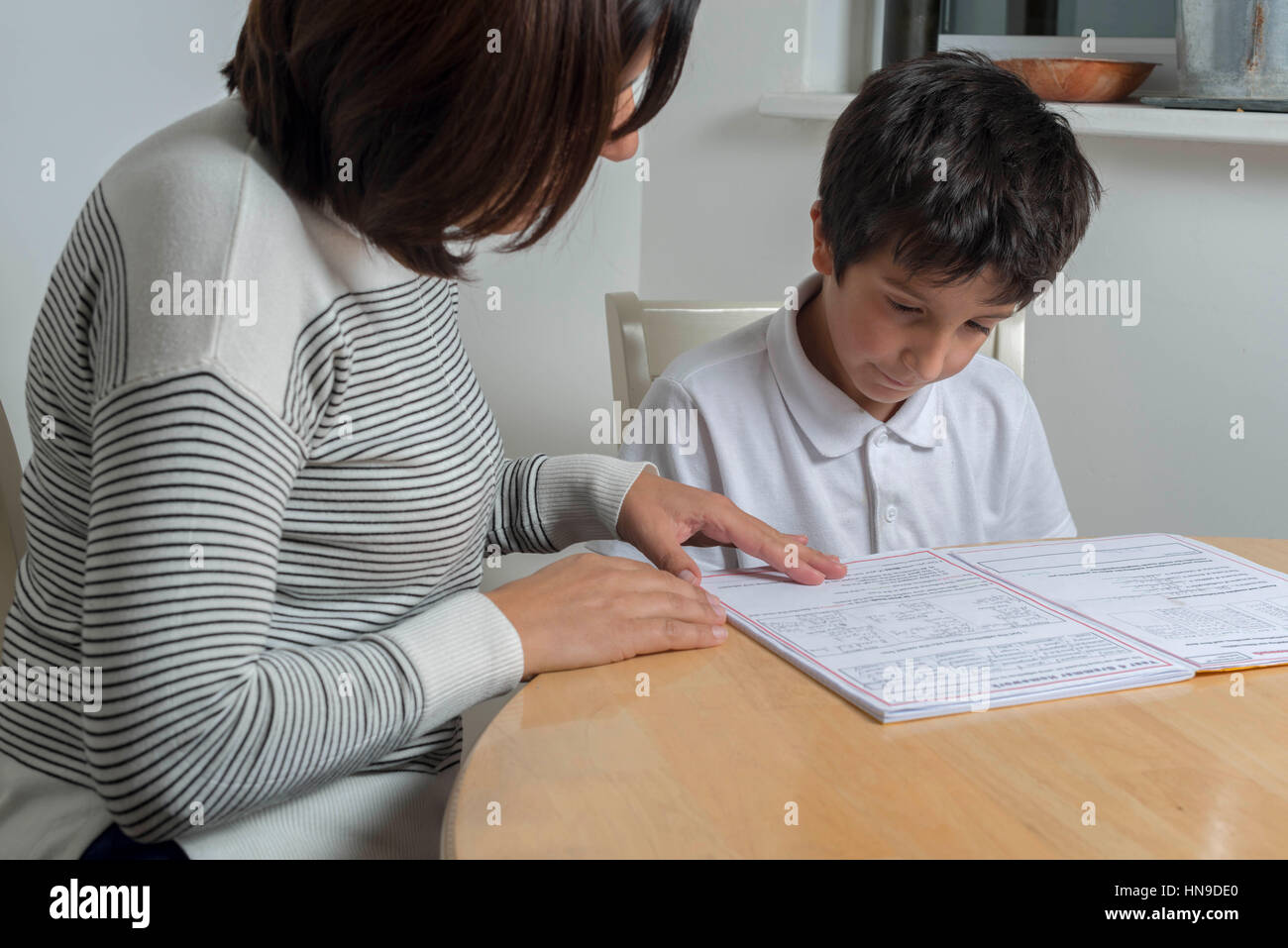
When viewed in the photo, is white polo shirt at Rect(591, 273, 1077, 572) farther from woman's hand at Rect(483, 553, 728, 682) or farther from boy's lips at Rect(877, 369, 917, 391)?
woman's hand at Rect(483, 553, 728, 682)

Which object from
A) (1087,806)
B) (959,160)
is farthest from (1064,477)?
(1087,806)

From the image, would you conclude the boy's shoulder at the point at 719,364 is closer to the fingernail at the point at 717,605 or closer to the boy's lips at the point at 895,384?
the boy's lips at the point at 895,384

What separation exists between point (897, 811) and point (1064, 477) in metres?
1.25

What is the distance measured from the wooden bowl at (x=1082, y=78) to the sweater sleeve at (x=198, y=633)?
1356mm

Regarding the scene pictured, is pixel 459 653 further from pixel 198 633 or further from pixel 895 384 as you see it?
pixel 895 384

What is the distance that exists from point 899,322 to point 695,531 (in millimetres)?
298

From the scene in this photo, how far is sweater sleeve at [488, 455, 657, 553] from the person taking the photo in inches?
38.4

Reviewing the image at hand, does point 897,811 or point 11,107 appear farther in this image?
point 11,107

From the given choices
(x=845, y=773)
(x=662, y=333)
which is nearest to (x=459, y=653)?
(x=845, y=773)

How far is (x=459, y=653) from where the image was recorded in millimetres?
687

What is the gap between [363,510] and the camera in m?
0.71

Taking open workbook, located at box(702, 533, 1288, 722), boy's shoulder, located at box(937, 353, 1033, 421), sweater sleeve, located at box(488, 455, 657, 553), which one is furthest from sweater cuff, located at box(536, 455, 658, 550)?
boy's shoulder, located at box(937, 353, 1033, 421)
